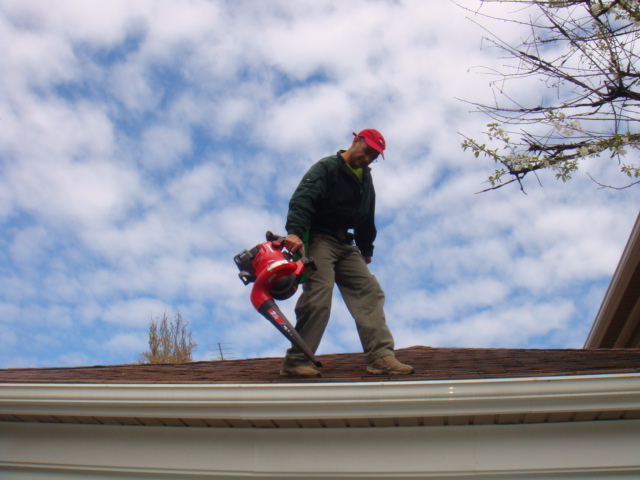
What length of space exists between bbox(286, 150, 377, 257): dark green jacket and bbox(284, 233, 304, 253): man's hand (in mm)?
65

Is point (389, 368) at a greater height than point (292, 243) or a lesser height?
lesser

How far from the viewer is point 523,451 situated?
3781mm

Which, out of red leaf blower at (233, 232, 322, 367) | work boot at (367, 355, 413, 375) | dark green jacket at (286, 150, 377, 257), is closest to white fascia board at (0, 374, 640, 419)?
red leaf blower at (233, 232, 322, 367)

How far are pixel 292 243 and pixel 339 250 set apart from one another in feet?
1.67

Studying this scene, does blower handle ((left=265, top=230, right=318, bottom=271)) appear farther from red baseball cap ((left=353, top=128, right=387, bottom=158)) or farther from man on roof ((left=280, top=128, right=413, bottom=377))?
red baseball cap ((left=353, top=128, right=387, bottom=158))

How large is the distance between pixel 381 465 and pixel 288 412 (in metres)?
0.60

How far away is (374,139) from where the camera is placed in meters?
4.61

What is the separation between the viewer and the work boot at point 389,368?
4387 millimetres

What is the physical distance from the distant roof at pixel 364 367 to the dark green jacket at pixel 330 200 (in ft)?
3.28

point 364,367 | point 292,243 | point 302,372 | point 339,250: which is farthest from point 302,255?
point 364,367

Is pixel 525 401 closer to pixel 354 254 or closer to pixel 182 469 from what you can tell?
pixel 354 254

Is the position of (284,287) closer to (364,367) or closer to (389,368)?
(389,368)

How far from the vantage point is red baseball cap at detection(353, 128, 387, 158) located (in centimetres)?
460

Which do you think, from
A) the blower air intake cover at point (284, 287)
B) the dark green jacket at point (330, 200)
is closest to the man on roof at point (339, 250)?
the dark green jacket at point (330, 200)
